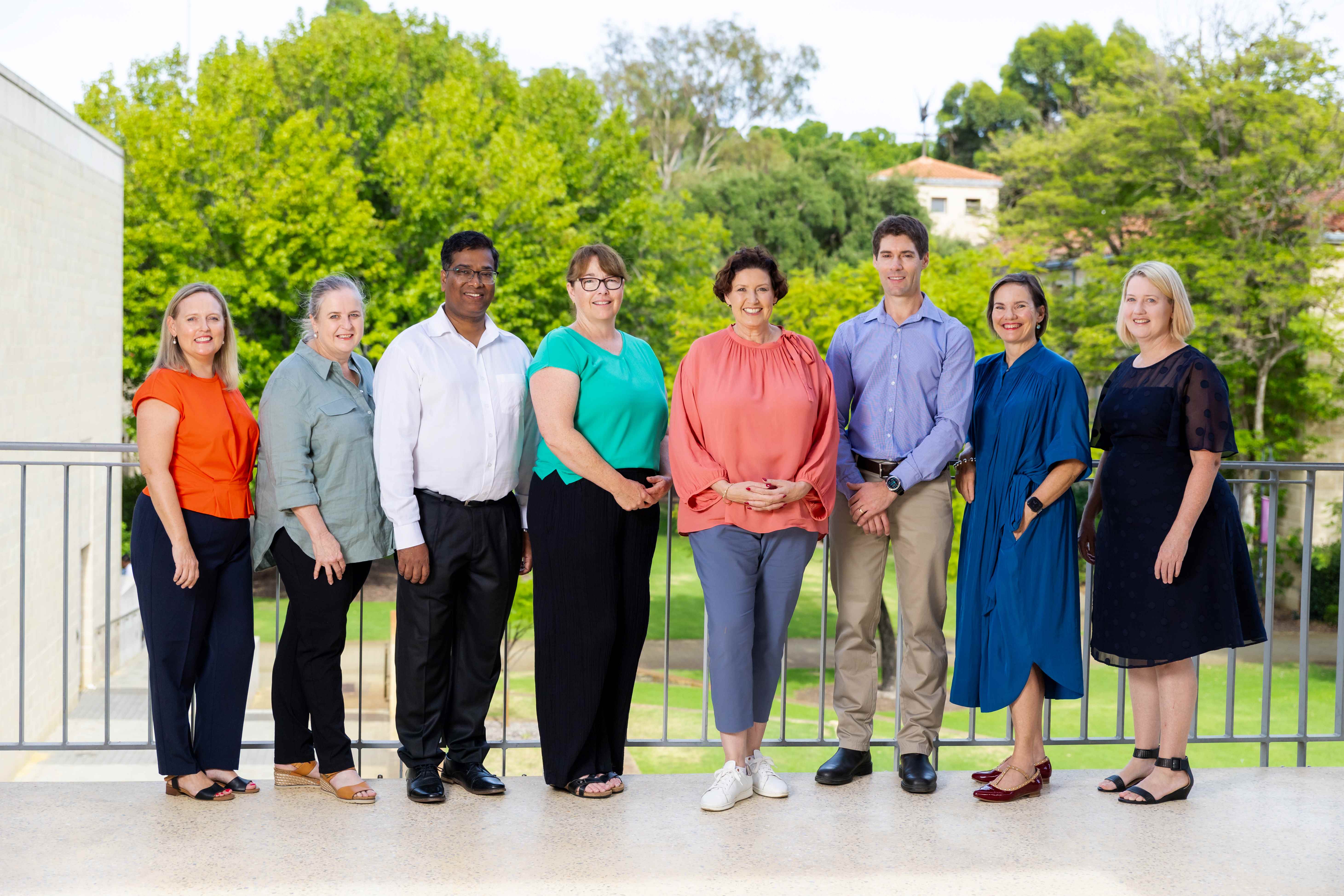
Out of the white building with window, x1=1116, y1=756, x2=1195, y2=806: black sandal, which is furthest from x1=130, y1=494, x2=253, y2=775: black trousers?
the white building with window

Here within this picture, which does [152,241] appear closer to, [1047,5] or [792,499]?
[792,499]

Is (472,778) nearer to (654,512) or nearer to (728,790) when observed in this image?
(728,790)

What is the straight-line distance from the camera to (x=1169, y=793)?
11.8 ft

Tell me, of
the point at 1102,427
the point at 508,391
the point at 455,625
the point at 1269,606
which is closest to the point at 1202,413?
the point at 1102,427

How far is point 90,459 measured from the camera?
Result: 1537 centimetres

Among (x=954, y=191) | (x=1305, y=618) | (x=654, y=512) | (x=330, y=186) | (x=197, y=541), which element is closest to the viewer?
(x=197, y=541)

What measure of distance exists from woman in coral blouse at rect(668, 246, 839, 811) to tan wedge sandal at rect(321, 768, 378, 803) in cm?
103

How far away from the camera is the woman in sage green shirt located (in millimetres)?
3279

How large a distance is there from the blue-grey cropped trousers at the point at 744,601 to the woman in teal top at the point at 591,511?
0.22 metres

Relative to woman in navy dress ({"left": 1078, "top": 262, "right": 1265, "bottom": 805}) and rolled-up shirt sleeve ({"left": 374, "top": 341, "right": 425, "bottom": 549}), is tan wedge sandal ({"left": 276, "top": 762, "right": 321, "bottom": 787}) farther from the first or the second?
woman in navy dress ({"left": 1078, "top": 262, "right": 1265, "bottom": 805})

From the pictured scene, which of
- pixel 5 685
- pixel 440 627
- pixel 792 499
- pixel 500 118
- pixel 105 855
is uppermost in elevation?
pixel 500 118

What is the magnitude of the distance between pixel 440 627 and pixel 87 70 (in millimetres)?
21989

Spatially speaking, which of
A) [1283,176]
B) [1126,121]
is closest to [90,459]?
[1126,121]

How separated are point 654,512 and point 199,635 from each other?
1403mm
